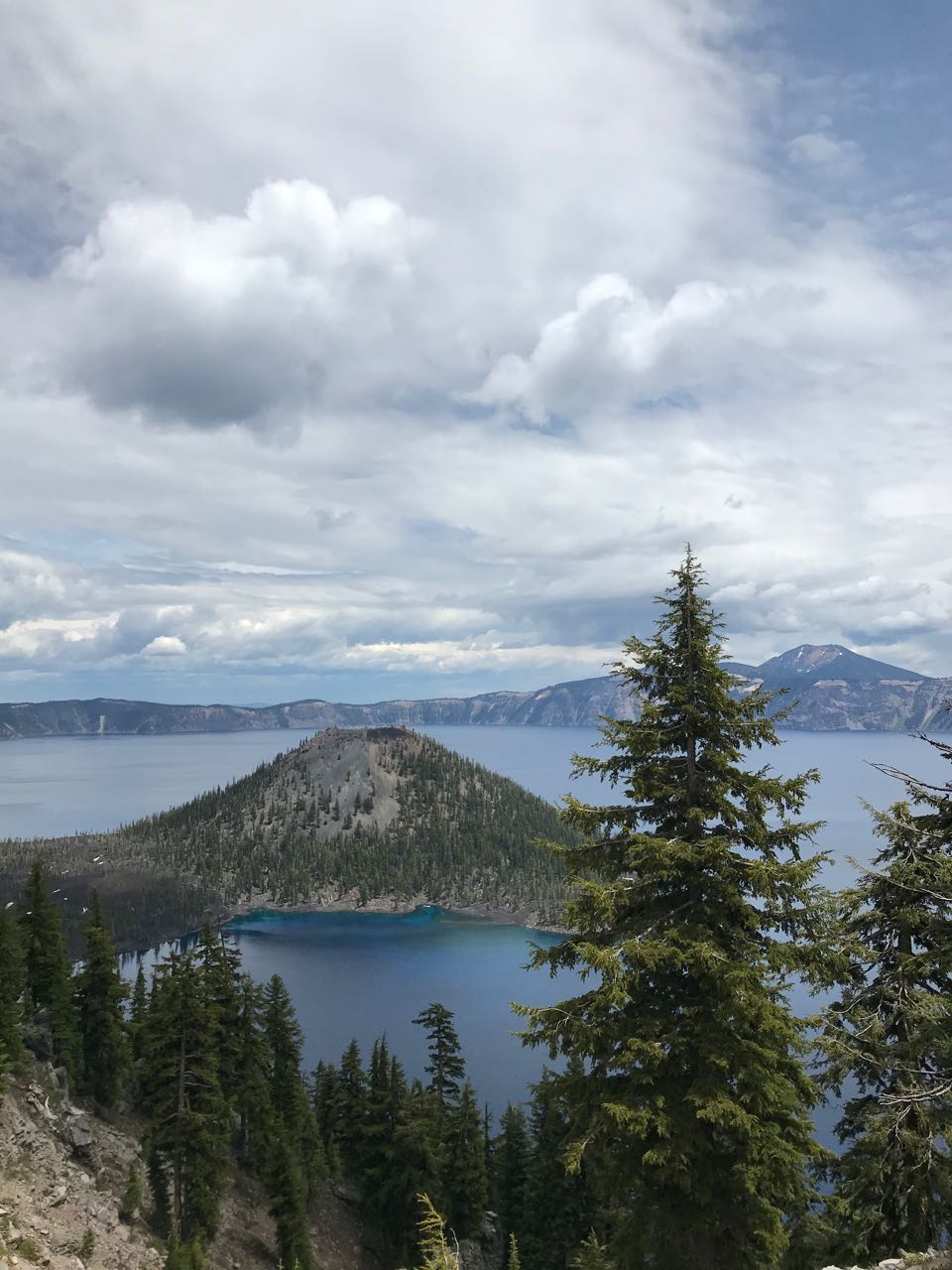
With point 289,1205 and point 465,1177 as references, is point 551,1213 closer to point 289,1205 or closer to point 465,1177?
point 465,1177

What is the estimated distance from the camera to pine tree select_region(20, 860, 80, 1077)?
5312 centimetres

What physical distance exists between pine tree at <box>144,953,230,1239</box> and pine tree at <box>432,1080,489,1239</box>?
19.8 meters

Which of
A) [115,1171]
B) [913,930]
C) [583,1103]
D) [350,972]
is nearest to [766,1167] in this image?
[583,1103]

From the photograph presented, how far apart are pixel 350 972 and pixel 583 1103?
18686 centimetres

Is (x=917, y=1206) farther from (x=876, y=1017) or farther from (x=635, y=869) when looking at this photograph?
(x=635, y=869)

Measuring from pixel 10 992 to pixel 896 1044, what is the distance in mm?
50850

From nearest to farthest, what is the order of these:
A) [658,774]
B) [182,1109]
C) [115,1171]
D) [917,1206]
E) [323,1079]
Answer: [917,1206], [658,774], [182,1109], [115,1171], [323,1079]

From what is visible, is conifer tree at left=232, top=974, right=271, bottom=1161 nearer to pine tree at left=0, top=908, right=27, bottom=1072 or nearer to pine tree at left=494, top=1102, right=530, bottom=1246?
pine tree at left=0, top=908, right=27, bottom=1072

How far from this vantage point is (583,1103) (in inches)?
570

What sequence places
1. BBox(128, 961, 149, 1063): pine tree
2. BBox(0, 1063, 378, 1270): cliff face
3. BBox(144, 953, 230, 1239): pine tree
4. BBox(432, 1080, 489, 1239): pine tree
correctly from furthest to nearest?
BBox(128, 961, 149, 1063): pine tree, BBox(432, 1080, 489, 1239): pine tree, BBox(144, 953, 230, 1239): pine tree, BBox(0, 1063, 378, 1270): cliff face

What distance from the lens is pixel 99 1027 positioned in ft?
178

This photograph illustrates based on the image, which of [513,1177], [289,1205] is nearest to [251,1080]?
[289,1205]

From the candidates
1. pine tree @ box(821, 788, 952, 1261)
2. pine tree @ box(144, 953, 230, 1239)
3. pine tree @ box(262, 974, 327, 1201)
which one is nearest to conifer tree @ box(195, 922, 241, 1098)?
pine tree @ box(262, 974, 327, 1201)

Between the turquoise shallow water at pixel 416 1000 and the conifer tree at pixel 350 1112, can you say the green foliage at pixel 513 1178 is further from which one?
the turquoise shallow water at pixel 416 1000
